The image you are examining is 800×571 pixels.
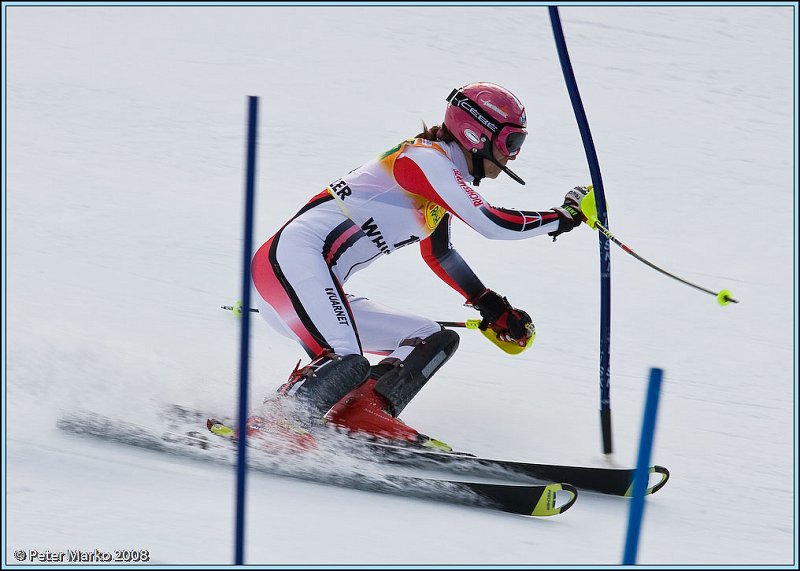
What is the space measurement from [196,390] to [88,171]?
13.7ft

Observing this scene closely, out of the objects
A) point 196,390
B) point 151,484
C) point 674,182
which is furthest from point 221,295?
point 674,182

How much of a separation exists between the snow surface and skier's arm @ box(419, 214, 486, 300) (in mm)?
630

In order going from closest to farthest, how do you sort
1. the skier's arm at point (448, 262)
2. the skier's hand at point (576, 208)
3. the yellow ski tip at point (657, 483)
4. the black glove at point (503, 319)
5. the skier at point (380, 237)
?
the yellow ski tip at point (657, 483) < the skier at point (380, 237) < the skier's hand at point (576, 208) < the black glove at point (503, 319) < the skier's arm at point (448, 262)

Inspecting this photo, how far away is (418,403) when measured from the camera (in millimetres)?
5629

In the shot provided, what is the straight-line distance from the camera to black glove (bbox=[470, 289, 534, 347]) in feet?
17.6

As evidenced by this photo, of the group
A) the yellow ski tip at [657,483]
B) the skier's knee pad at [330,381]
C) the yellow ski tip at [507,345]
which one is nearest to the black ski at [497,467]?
the yellow ski tip at [657,483]

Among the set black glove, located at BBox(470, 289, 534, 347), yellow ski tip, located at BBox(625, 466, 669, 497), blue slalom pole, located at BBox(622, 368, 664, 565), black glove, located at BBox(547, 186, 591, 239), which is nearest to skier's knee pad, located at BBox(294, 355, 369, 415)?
black glove, located at BBox(470, 289, 534, 347)

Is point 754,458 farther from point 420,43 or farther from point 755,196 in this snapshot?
point 420,43

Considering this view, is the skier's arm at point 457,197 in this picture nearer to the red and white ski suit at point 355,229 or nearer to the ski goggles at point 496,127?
the red and white ski suit at point 355,229

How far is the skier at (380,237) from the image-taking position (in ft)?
15.7

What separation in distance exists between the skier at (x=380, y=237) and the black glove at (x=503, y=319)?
0.95ft

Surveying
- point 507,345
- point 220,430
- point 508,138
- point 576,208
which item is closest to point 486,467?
point 507,345

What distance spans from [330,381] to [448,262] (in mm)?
1226

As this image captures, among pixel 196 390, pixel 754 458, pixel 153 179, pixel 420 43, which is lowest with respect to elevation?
pixel 754 458
